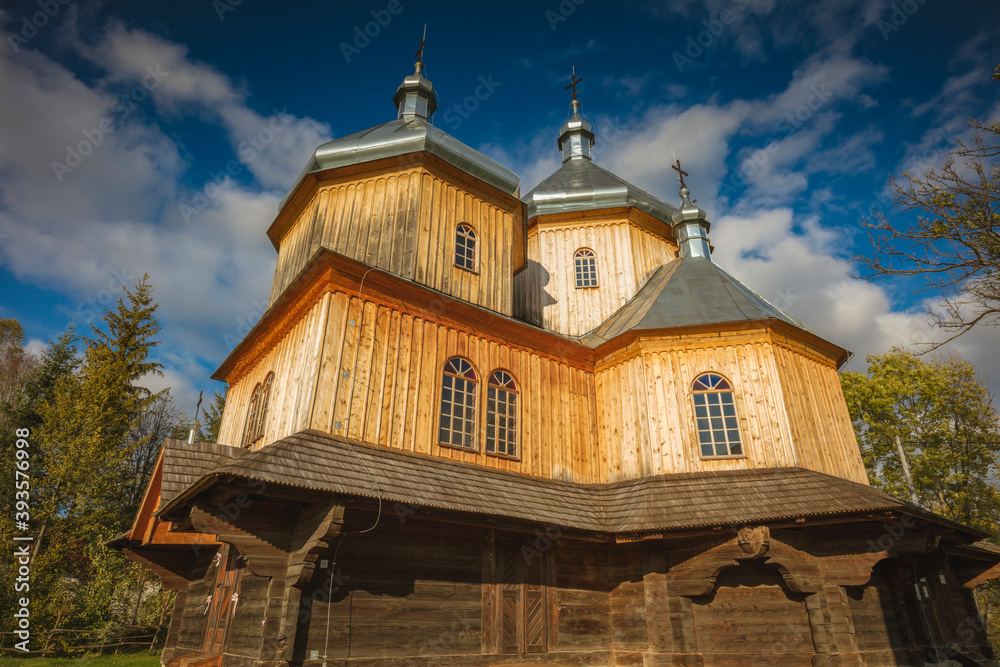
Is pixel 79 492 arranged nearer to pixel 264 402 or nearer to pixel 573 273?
pixel 264 402

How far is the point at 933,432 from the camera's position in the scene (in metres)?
23.0

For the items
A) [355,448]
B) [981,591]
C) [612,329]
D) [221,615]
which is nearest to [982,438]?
[981,591]

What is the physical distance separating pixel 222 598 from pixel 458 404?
15.3 feet

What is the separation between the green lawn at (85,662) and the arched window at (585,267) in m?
14.3

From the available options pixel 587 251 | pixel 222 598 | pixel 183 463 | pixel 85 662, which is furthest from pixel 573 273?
pixel 85 662

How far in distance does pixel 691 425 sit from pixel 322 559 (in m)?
6.91

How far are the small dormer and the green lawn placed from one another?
13.0m

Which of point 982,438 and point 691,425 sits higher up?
point 982,438

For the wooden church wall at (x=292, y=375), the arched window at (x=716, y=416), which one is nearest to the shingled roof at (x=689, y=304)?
the arched window at (x=716, y=416)

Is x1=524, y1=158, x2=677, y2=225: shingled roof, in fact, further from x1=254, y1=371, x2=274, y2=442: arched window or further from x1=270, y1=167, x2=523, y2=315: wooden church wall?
x1=254, y1=371, x2=274, y2=442: arched window

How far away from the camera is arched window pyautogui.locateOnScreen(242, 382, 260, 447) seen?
11.1m

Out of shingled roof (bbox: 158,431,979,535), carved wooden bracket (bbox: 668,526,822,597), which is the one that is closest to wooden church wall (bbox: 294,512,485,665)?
shingled roof (bbox: 158,431,979,535)

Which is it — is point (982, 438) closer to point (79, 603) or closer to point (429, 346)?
point (429, 346)

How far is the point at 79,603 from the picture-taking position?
52.5 feet
